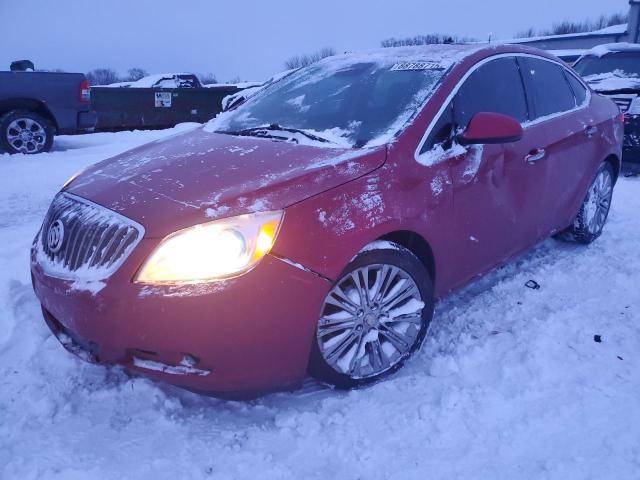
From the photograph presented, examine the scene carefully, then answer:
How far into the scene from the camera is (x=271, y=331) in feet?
6.63

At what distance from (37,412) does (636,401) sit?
2760 millimetres

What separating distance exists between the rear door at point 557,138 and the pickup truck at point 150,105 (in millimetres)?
8973

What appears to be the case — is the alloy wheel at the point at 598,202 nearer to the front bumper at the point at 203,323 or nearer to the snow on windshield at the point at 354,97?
the snow on windshield at the point at 354,97

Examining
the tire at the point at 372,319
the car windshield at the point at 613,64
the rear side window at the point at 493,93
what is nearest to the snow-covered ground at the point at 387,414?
the tire at the point at 372,319

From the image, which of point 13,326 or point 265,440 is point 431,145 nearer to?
point 265,440

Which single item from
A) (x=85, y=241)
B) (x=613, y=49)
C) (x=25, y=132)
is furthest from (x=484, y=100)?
(x=25, y=132)

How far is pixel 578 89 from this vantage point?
13.3 ft

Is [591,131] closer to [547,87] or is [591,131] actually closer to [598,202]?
A: [547,87]

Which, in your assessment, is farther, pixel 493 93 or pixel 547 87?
pixel 547 87

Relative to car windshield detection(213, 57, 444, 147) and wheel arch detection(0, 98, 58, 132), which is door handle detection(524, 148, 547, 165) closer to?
car windshield detection(213, 57, 444, 147)

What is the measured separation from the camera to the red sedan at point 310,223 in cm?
195

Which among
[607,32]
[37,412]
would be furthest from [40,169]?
[607,32]

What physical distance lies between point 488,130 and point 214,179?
145 centimetres

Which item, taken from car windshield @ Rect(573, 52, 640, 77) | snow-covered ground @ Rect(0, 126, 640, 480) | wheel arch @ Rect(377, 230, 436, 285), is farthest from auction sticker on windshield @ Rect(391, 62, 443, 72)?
car windshield @ Rect(573, 52, 640, 77)
